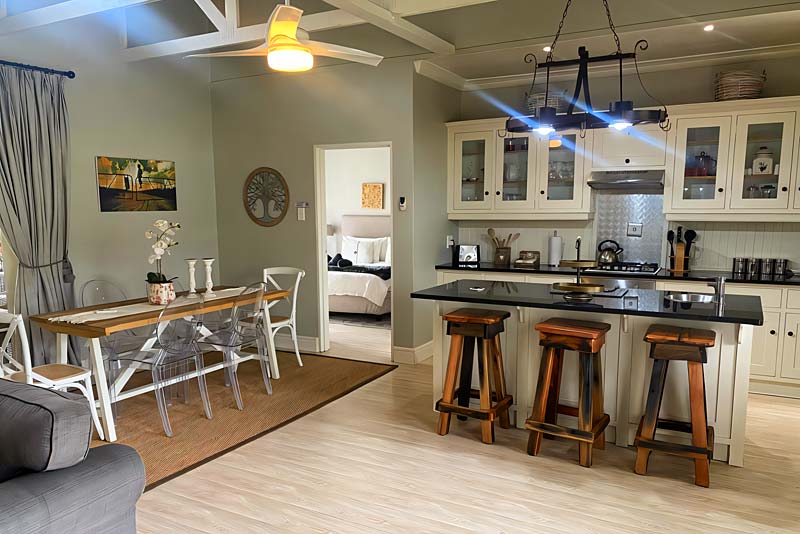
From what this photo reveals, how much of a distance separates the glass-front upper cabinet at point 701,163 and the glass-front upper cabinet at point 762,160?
0.29 feet

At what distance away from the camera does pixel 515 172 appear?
221 inches

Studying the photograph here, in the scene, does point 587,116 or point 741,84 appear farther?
point 741,84

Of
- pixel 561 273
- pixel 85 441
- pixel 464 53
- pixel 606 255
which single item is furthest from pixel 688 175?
pixel 85 441

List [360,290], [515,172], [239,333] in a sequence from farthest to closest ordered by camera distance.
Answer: [360,290]
[515,172]
[239,333]

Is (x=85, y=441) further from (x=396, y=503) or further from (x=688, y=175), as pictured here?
(x=688, y=175)

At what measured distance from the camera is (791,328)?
14.3 feet

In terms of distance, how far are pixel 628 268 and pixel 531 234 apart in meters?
1.07

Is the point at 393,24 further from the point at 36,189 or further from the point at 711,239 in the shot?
the point at 711,239

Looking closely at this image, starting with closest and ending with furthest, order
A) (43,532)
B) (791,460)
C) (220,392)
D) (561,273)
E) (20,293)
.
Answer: (43,532) → (791,460) → (20,293) → (220,392) → (561,273)

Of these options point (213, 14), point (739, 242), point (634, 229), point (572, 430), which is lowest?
point (572, 430)

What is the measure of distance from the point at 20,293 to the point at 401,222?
3.08m

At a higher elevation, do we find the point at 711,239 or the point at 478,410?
the point at 711,239

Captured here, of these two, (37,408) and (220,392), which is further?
(220,392)

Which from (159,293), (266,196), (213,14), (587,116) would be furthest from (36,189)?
(587,116)
